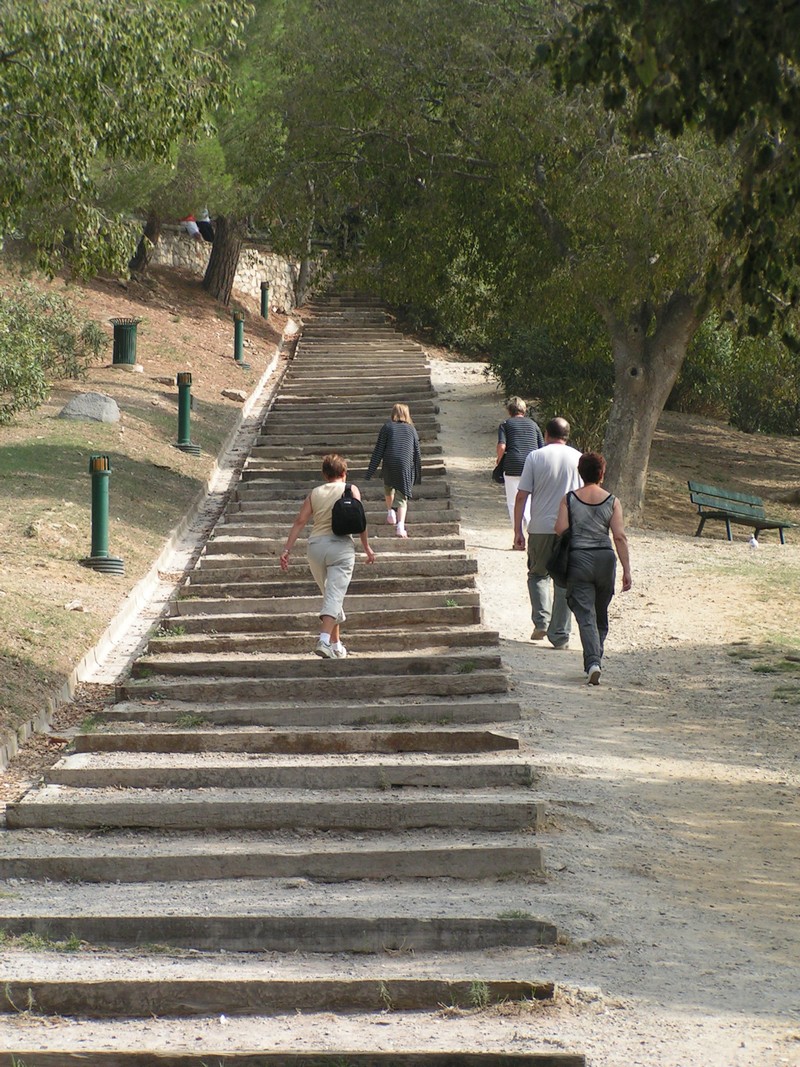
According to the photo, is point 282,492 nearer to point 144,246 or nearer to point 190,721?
point 190,721

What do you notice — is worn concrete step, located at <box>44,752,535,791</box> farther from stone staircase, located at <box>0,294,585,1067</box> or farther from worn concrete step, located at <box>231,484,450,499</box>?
worn concrete step, located at <box>231,484,450,499</box>

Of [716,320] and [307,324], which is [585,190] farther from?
[307,324]

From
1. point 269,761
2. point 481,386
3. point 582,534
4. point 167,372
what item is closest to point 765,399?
point 481,386

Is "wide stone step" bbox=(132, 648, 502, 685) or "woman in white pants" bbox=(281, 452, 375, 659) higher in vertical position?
"woman in white pants" bbox=(281, 452, 375, 659)

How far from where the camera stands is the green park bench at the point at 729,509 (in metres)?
18.0

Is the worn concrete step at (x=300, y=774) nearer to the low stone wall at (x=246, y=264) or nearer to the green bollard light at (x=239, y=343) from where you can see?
the green bollard light at (x=239, y=343)

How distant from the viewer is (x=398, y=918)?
18.9ft

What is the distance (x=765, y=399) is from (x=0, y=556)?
1896 cm

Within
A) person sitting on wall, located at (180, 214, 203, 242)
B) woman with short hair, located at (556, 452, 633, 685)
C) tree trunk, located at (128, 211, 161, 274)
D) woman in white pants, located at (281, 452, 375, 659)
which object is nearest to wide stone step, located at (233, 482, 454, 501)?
woman in white pants, located at (281, 452, 375, 659)

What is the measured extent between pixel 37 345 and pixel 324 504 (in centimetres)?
A: 995

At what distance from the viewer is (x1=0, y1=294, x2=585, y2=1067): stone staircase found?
5.28 meters

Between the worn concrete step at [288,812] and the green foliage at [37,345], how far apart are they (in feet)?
34.0

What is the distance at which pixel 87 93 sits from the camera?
9953 millimetres

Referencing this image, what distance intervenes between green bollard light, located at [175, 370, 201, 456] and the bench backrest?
6.99 metres
